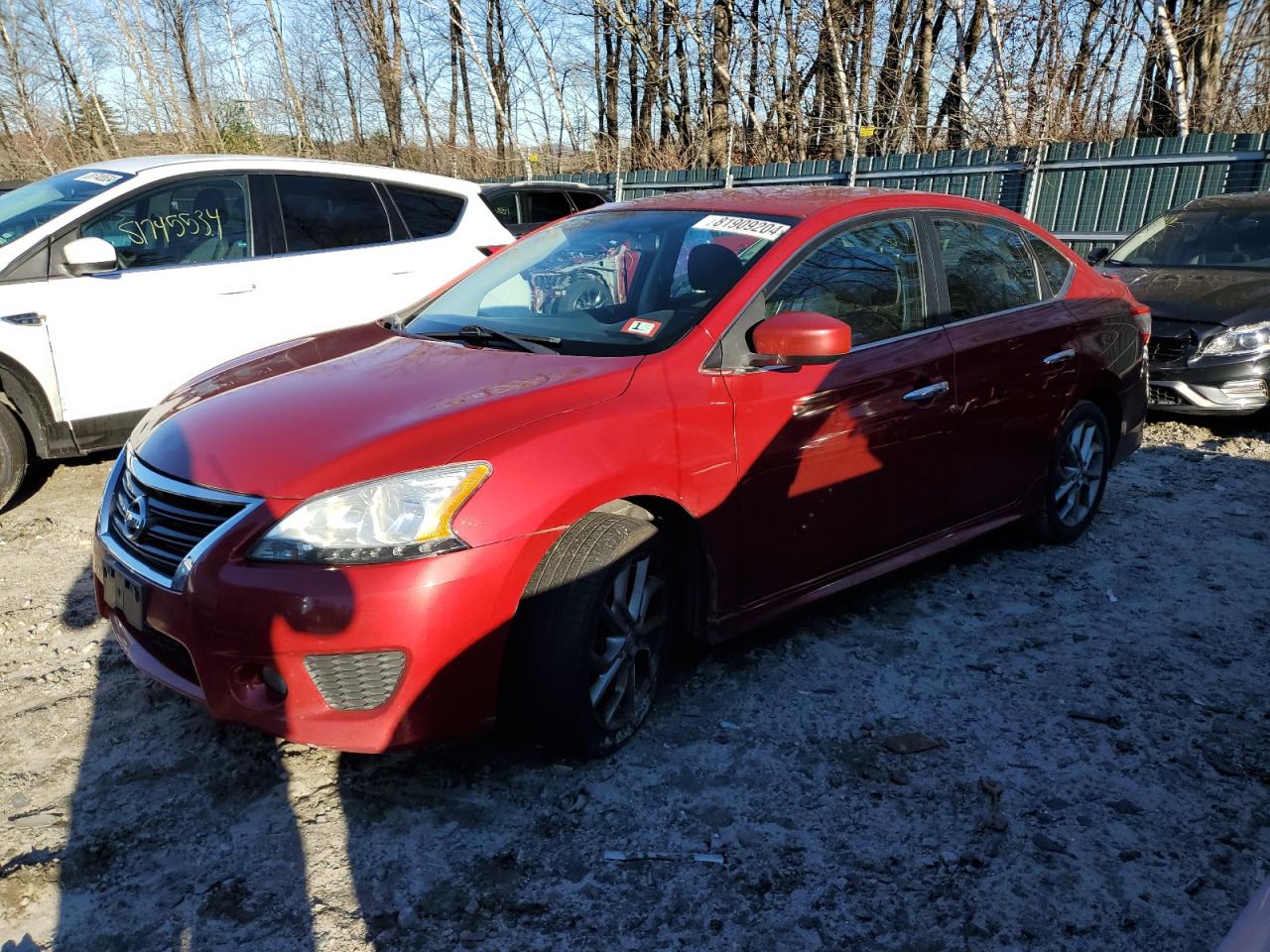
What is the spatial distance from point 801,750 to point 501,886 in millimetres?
1038

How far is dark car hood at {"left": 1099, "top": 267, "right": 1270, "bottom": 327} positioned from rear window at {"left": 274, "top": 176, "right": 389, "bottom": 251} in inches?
198

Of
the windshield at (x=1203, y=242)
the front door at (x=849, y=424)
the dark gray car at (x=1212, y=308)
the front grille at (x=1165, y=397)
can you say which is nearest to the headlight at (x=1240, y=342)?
the dark gray car at (x=1212, y=308)

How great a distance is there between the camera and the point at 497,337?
3.14 m

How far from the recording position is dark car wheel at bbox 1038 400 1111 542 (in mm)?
4297

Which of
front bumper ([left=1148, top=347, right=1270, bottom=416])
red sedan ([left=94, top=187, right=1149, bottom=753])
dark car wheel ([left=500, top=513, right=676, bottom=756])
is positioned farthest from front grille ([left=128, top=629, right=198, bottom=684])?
front bumper ([left=1148, top=347, right=1270, bottom=416])

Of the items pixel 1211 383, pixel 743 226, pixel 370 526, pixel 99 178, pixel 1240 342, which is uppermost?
pixel 99 178

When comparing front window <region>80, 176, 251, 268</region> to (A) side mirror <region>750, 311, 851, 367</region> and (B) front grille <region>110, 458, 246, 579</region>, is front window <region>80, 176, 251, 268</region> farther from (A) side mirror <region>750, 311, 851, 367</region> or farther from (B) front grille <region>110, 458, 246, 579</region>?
(A) side mirror <region>750, 311, 851, 367</region>

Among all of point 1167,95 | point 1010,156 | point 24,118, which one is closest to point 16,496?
point 1010,156

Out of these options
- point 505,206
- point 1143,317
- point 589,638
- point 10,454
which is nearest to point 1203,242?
point 1143,317

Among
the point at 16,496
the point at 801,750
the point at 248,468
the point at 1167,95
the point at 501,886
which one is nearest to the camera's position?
the point at 501,886

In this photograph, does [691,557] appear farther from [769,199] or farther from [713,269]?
[769,199]

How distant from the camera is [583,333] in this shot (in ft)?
10.1

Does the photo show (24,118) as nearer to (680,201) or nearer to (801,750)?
(680,201)

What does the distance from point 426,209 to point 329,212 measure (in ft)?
2.39
